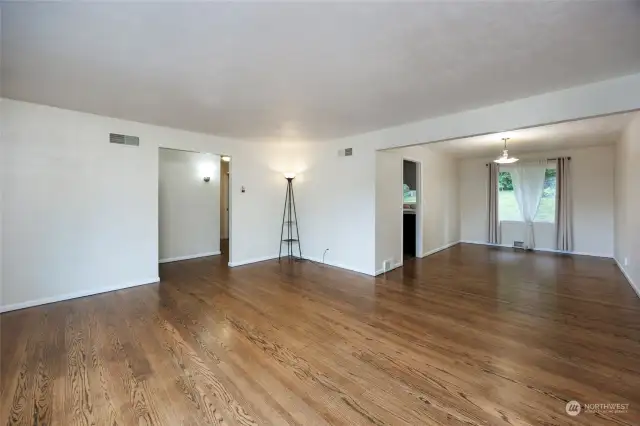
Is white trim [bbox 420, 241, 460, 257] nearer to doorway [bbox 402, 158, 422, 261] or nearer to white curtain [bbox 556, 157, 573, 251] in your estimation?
doorway [bbox 402, 158, 422, 261]

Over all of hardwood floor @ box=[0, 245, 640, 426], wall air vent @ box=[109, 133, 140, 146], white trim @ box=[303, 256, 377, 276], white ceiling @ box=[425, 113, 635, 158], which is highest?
white ceiling @ box=[425, 113, 635, 158]

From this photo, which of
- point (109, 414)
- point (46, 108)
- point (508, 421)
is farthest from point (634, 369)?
point (46, 108)

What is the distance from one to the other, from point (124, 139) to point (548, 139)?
23.9 feet

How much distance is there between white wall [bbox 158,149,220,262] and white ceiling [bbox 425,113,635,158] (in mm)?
5078

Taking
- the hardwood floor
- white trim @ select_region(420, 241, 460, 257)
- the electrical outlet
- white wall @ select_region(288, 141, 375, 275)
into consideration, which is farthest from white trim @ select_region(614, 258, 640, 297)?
white wall @ select_region(288, 141, 375, 275)

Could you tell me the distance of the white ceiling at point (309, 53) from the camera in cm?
164

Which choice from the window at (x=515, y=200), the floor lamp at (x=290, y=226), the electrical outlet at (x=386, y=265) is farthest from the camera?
the window at (x=515, y=200)

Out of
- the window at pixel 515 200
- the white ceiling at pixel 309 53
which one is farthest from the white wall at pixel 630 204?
the white ceiling at pixel 309 53

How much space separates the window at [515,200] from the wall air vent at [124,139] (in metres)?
8.24

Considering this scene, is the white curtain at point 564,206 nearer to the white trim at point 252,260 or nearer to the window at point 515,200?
the window at point 515,200

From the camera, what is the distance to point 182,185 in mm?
5934

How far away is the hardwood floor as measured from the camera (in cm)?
168

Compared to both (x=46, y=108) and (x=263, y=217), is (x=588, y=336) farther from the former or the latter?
(x=46, y=108)

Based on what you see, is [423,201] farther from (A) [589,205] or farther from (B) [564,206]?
(A) [589,205]
